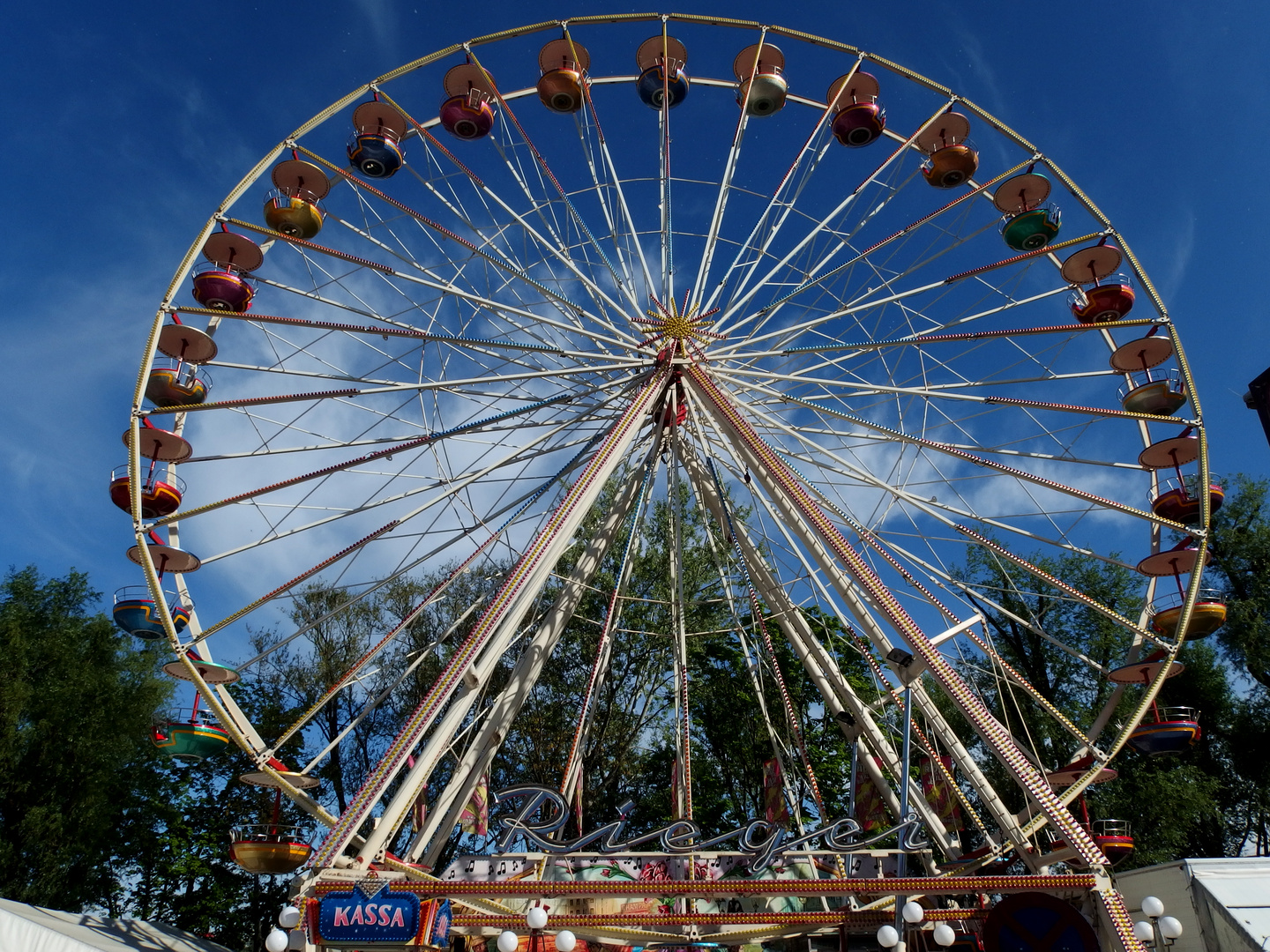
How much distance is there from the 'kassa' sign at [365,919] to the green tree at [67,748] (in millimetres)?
15340

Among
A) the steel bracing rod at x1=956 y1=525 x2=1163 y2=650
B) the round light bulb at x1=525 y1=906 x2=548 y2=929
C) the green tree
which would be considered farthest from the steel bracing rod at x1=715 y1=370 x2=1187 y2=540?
the green tree

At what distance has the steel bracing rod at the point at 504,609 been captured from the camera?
9.58 metres

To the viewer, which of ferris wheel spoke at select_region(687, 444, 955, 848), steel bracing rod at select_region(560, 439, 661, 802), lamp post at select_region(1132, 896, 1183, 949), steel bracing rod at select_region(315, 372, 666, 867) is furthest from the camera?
steel bracing rod at select_region(560, 439, 661, 802)

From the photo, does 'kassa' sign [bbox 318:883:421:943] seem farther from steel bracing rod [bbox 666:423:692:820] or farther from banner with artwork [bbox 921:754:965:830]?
banner with artwork [bbox 921:754:965:830]

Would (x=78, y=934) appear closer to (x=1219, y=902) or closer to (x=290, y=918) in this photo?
(x=290, y=918)

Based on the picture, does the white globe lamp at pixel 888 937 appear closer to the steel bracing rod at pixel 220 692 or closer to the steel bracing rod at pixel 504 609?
the steel bracing rod at pixel 504 609

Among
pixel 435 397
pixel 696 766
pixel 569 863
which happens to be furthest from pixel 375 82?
pixel 696 766

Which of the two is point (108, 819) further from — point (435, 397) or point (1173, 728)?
point (1173, 728)

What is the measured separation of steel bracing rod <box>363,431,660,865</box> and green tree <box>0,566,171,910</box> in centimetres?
1300

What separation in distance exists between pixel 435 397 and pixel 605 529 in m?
3.31

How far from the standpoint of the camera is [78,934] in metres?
10.1

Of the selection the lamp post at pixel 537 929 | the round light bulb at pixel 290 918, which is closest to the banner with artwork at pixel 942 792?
the lamp post at pixel 537 929

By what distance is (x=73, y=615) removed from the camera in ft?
82.4

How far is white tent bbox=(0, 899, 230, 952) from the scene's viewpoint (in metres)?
9.45
